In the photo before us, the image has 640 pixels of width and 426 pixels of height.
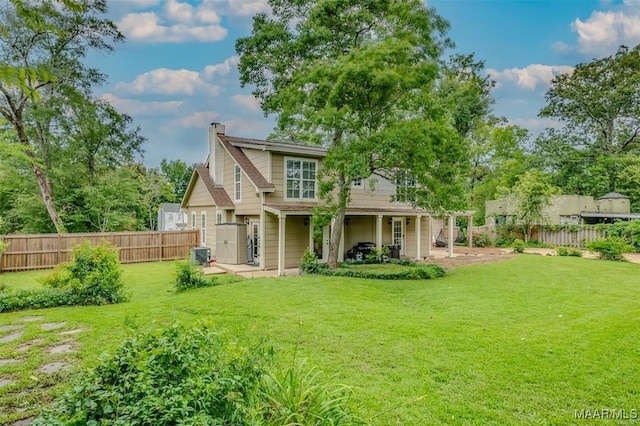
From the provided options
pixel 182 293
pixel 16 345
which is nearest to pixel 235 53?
pixel 182 293

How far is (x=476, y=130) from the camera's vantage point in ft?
96.2

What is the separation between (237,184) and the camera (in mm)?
16031

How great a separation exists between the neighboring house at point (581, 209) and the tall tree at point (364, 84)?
594 inches

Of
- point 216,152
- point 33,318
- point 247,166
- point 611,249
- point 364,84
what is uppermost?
point 364,84

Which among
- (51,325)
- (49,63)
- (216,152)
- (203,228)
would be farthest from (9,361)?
(49,63)

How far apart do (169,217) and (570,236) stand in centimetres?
3778

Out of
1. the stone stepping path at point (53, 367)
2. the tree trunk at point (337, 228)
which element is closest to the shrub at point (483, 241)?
the tree trunk at point (337, 228)

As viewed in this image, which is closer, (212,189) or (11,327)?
(11,327)

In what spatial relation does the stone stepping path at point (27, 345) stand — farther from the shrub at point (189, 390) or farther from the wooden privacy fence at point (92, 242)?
the wooden privacy fence at point (92, 242)

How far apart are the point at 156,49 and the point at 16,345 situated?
9.22 m

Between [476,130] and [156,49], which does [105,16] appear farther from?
[476,130]

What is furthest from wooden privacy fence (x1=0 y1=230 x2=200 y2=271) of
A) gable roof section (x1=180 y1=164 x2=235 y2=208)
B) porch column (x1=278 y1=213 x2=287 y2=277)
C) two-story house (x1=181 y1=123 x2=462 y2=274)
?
porch column (x1=278 y1=213 x2=287 y2=277)

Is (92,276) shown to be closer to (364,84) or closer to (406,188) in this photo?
(364,84)

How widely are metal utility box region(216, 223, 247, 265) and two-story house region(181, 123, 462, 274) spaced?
4 centimetres
